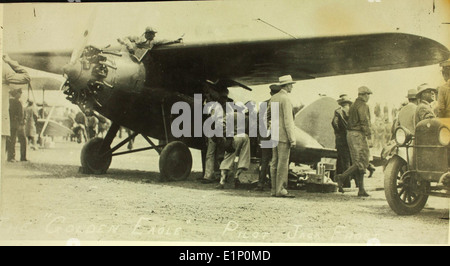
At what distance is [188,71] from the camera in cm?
722

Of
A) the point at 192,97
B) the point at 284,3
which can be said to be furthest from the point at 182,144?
the point at 284,3

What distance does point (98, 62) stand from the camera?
6.33 meters

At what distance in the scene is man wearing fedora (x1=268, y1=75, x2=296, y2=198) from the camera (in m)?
6.20

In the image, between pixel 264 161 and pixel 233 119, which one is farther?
pixel 233 119

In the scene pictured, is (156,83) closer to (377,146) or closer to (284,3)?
(284,3)

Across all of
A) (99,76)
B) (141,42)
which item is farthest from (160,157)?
(141,42)

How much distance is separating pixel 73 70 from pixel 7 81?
122 centimetres

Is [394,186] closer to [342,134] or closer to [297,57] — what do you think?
[342,134]

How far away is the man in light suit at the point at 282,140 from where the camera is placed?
6203 mm

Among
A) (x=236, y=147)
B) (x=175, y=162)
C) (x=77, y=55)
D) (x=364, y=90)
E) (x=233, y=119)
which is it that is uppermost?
(x=77, y=55)

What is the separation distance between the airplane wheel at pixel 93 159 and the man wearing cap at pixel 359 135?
379 cm

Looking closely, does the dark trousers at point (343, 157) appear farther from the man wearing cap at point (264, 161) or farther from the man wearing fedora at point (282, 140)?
the man wearing cap at point (264, 161)

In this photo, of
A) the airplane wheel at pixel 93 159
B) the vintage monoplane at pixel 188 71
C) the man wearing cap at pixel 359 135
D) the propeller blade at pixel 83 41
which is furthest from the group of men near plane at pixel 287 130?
the airplane wheel at pixel 93 159
